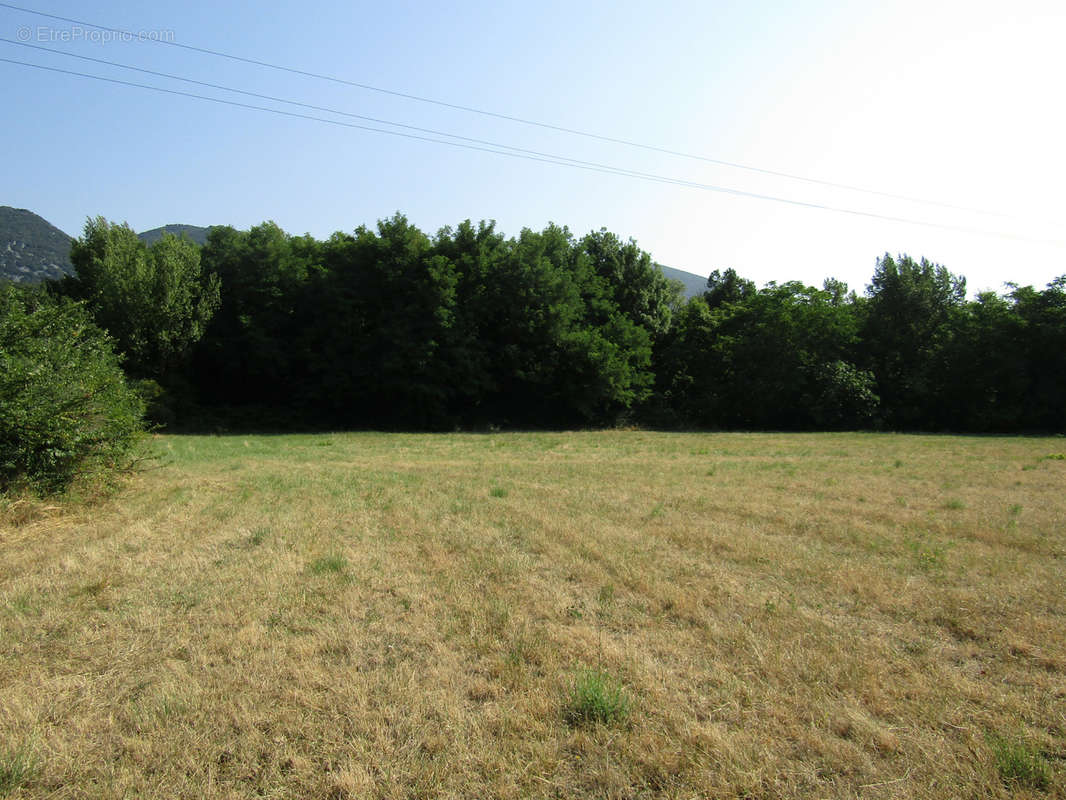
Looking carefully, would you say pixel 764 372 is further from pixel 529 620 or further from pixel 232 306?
pixel 529 620

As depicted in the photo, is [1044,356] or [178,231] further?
[178,231]

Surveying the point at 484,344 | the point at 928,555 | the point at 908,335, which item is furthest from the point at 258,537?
the point at 908,335

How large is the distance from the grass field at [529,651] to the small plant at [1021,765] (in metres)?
0.02

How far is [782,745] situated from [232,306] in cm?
3914

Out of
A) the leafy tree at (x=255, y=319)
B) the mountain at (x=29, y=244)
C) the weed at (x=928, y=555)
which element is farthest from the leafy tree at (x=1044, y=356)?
the mountain at (x=29, y=244)

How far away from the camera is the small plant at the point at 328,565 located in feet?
21.4

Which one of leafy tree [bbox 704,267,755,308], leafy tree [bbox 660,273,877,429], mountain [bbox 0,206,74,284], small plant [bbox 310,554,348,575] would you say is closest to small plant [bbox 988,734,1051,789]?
small plant [bbox 310,554,348,575]

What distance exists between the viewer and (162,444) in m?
21.4

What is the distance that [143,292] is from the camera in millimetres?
31781

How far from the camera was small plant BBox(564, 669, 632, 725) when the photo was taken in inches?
141

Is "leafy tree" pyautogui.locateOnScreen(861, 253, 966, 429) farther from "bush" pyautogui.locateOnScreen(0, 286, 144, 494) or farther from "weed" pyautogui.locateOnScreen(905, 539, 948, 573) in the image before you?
"bush" pyautogui.locateOnScreen(0, 286, 144, 494)

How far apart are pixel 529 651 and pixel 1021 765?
3.01m

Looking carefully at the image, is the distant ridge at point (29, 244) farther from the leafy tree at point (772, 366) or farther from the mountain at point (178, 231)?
the leafy tree at point (772, 366)

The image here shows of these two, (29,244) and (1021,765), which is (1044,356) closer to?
(1021,765)
